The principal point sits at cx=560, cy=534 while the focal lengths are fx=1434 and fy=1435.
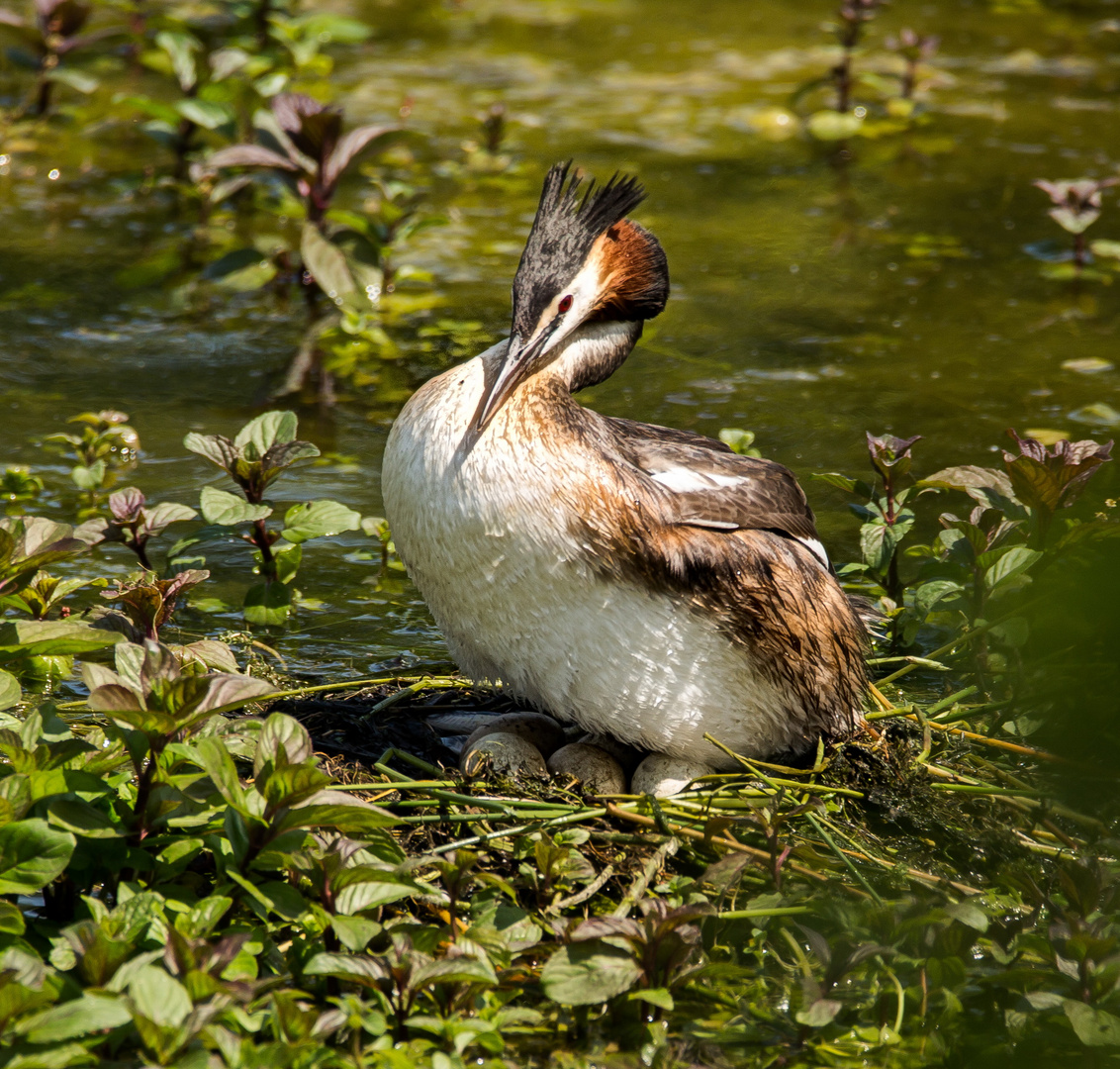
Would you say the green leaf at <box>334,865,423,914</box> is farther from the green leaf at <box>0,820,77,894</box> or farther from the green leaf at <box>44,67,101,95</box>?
the green leaf at <box>44,67,101,95</box>

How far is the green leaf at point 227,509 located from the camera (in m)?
4.32

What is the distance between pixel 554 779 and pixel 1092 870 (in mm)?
1370

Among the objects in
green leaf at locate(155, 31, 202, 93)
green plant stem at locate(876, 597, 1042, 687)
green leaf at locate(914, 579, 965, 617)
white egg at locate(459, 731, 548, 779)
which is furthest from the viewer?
green leaf at locate(155, 31, 202, 93)

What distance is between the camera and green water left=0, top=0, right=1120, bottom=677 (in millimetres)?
6082

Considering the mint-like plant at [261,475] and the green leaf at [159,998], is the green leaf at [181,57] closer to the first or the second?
the mint-like plant at [261,475]

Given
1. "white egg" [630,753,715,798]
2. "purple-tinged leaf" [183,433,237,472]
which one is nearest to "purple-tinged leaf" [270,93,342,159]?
"purple-tinged leaf" [183,433,237,472]

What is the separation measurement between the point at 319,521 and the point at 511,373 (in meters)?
1.00

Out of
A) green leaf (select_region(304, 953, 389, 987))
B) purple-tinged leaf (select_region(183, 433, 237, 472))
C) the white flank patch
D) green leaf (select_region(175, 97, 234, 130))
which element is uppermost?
green leaf (select_region(175, 97, 234, 130))

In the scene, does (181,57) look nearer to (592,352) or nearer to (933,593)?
(592,352)

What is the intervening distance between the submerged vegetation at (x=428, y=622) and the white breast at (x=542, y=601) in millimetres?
224

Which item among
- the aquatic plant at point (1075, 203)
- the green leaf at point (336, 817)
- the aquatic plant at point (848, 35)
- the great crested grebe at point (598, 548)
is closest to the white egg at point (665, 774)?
the great crested grebe at point (598, 548)

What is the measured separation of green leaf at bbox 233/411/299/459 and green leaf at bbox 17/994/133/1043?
7.00 ft

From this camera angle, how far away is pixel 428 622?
197 inches

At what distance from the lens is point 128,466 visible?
19.0 ft
